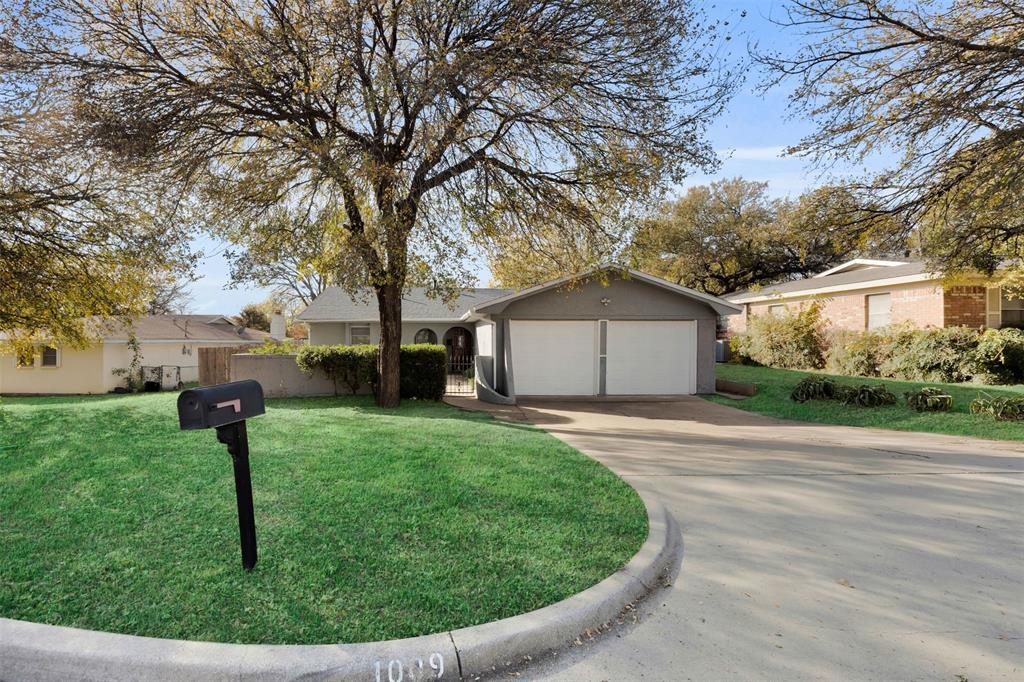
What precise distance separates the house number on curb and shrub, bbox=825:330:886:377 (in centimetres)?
1761

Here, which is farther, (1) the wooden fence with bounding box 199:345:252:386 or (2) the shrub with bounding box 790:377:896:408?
(1) the wooden fence with bounding box 199:345:252:386

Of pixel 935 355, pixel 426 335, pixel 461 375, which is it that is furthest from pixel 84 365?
pixel 935 355

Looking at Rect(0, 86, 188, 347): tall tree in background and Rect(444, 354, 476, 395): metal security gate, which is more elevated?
Rect(0, 86, 188, 347): tall tree in background

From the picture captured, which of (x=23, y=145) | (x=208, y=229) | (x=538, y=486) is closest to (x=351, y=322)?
(x=208, y=229)

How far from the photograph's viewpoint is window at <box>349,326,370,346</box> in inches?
861

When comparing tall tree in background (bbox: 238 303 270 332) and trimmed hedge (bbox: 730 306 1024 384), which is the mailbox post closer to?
trimmed hedge (bbox: 730 306 1024 384)

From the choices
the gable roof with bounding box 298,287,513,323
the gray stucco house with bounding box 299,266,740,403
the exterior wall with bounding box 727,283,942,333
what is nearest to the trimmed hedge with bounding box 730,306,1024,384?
the exterior wall with bounding box 727,283,942,333

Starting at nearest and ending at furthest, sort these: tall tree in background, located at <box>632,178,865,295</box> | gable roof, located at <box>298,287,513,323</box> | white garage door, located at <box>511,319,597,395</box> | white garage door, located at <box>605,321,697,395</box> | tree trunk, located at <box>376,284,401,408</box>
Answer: tree trunk, located at <box>376,284,401,408</box> → white garage door, located at <box>511,319,597,395</box> → white garage door, located at <box>605,321,697,395</box> → gable roof, located at <box>298,287,513,323</box> → tall tree in background, located at <box>632,178,865,295</box>

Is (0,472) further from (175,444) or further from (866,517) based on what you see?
(866,517)

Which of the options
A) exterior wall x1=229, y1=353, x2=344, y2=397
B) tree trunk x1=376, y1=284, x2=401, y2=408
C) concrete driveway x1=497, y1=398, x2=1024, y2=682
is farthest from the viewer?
exterior wall x1=229, y1=353, x2=344, y2=397

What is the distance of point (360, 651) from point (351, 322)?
65.6 ft

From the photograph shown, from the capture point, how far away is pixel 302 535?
3814 mm

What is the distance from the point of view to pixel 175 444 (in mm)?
6273

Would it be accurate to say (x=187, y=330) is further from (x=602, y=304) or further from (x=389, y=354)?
(x=602, y=304)
